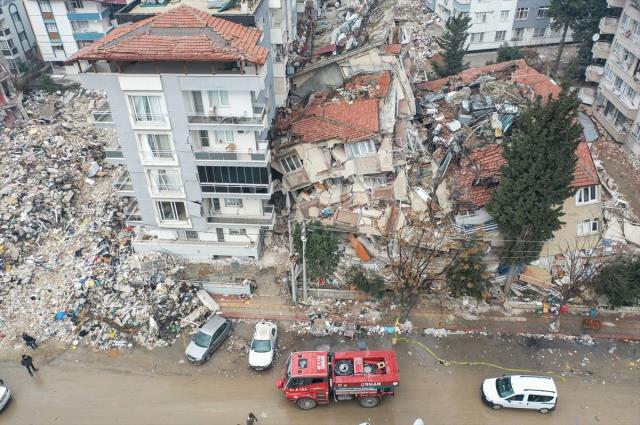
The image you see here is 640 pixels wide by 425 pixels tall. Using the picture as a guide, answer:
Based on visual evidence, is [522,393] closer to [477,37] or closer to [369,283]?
[369,283]

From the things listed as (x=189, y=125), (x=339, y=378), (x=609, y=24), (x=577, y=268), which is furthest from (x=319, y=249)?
(x=609, y=24)

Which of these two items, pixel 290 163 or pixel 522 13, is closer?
pixel 290 163

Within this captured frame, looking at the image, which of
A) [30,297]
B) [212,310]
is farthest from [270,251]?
[30,297]

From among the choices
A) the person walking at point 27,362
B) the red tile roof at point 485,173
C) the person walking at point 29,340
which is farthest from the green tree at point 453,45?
the person walking at point 27,362

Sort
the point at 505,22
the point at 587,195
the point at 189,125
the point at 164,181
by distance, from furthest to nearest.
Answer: the point at 505,22 → the point at 587,195 → the point at 164,181 → the point at 189,125

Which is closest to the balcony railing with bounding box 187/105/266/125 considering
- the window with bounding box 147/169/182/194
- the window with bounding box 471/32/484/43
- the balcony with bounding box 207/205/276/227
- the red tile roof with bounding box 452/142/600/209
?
the window with bounding box 147/169/182/194

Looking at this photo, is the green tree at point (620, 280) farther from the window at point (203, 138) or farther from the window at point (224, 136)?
the window at point (203, 138)

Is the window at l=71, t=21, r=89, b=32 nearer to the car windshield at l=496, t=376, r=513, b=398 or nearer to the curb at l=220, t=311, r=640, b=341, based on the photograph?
the curb at l=220, t=311, r=640, b=341
